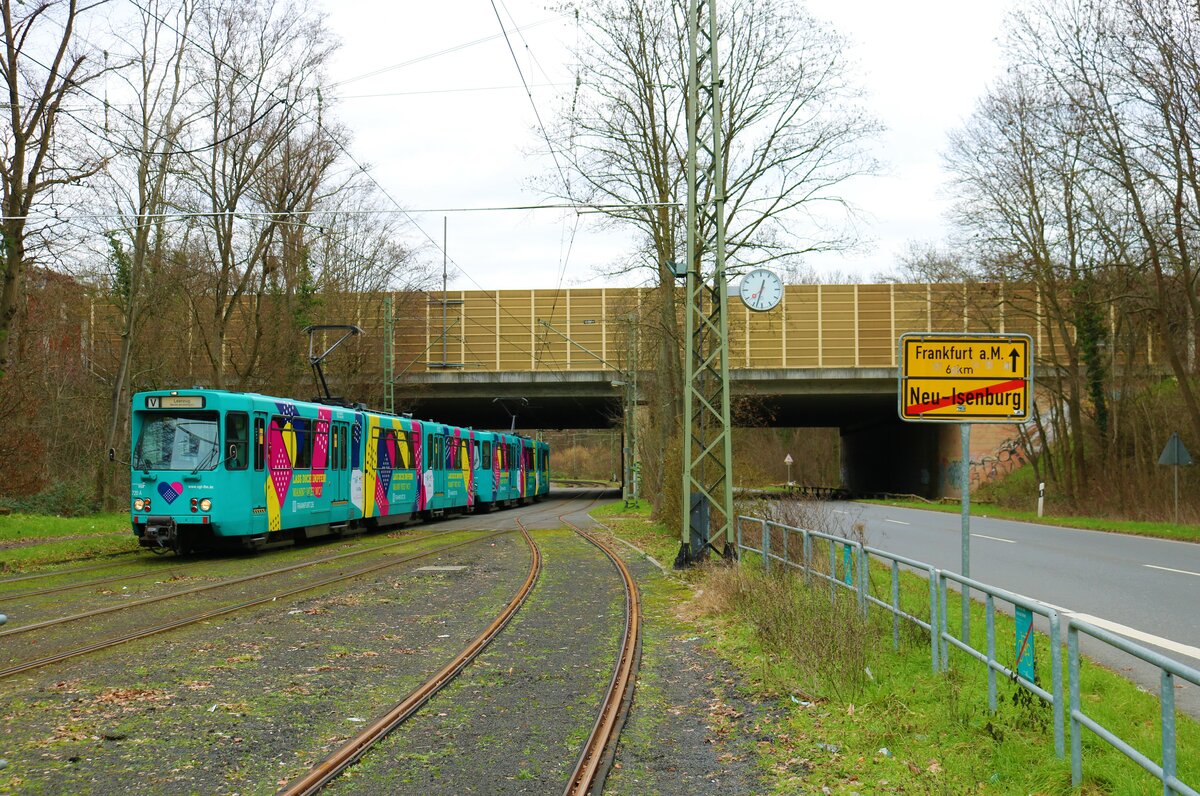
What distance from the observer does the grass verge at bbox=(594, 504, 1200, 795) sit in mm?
5805

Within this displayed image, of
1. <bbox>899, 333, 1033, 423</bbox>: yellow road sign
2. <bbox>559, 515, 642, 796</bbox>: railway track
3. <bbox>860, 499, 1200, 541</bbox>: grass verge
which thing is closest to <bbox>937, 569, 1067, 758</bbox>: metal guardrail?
<bbox>899, 333, 1033, 423</bbox>: yellow road sign

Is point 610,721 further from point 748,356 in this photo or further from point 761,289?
point 748,356

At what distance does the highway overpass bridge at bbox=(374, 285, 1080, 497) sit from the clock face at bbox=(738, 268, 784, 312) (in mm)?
20670

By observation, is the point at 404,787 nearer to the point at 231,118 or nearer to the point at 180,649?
the point at 180,649

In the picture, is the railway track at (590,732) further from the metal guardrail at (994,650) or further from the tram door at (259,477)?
the tram door at (259,477)

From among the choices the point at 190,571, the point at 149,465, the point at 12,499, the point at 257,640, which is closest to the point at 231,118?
the point at 12,499

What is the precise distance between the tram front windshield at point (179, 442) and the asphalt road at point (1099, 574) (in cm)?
1021

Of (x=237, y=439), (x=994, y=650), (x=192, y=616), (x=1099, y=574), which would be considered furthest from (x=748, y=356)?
(x=994, y=650)

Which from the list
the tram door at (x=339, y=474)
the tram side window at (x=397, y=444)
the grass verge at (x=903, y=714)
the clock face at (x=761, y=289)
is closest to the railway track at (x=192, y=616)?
the tram door at (x=339, y=474)

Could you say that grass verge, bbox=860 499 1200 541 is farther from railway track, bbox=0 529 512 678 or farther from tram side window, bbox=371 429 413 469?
tram side window, bbox=371 429 413 469

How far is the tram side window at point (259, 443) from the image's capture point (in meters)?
18.9

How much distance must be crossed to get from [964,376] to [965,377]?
0.4 inches

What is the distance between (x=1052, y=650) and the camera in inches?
219

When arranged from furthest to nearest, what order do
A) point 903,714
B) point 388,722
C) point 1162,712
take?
point 388,722 → point 903,714 → point 1162,712
